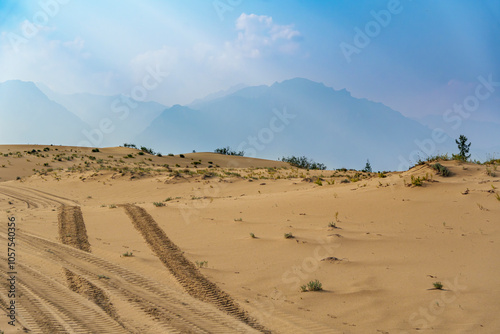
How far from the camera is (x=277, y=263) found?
6.71 metres

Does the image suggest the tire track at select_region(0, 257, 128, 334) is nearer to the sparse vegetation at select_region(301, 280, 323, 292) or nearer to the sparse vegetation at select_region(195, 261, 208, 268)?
the sparse vegetation at select_region(195, 261, 208, 268)

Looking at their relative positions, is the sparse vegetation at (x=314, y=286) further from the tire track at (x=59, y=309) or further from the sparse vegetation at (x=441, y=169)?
the sparse vegetation at (x=441, y=169)

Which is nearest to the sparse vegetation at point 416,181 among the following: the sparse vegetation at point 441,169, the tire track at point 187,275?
the sparse vegetation at point 441,169

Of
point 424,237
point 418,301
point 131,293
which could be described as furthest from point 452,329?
point 131,293

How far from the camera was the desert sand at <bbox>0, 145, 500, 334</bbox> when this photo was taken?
4496 millimetres

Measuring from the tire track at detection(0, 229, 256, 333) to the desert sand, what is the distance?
0.9 inches

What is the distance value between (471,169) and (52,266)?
11.6 metres

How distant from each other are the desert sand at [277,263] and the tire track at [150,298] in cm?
2

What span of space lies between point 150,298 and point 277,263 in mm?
2489

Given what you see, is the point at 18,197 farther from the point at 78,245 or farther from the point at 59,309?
the point at 59,309

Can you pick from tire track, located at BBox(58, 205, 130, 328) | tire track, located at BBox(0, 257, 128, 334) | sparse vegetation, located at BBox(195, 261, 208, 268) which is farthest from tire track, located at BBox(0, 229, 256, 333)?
sparse vegetation, located at BBox(195, 261, 208, 268)

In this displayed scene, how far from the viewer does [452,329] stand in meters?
4.14

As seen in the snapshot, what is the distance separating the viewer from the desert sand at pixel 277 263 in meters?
4.50

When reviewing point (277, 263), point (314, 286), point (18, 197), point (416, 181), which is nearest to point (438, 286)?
point (314, 286)
